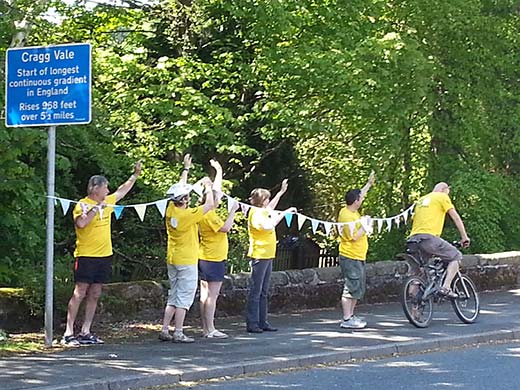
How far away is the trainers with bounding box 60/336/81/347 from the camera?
35.5 ft

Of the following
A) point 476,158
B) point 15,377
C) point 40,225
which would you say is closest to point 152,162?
point 40,225

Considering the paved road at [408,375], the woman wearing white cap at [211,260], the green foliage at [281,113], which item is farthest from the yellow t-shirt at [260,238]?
the green foliage at [281,113]

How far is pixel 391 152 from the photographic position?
19.6 m

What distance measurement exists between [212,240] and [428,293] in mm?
3195

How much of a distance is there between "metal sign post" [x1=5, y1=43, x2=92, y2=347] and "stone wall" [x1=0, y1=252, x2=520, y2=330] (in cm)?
154

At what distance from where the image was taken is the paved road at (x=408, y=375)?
9.23 meters

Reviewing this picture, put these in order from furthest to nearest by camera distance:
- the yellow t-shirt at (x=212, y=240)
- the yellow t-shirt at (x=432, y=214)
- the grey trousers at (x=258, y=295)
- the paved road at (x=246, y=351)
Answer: the yellow t-shirt at (x=432, y=214) < the grey trousers at (x=258, y=295) < the yellow t-shirt at (x=212, y=240) < the paved road at (x=246, y=351)

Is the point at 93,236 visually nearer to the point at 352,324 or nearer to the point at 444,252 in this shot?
the point at 352,324

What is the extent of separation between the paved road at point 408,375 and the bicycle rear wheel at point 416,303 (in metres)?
1.56

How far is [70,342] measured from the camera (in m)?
10.9

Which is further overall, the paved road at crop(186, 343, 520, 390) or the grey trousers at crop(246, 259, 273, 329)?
the grey trousers at crop(246, 259, 273, 329)

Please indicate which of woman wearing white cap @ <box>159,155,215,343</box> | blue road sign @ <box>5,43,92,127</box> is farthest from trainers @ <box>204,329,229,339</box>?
blue road sign @ <box>5,43,92,127</box>

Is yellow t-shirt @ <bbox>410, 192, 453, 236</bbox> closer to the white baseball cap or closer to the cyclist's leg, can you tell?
the cyclist's leg

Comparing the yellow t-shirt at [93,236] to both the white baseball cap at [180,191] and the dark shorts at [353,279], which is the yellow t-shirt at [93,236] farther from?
the dark shorts at [353,279]
